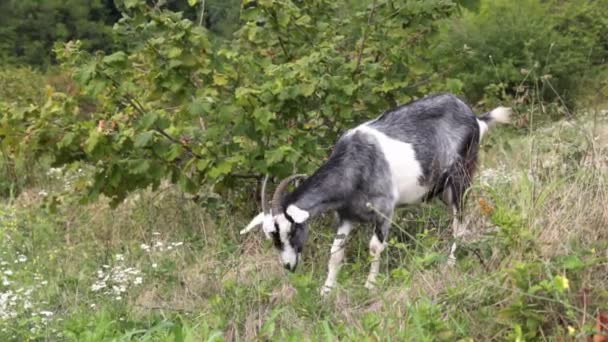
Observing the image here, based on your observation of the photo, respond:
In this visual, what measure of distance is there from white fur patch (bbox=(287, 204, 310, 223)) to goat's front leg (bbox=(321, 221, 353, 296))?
13.7 inches

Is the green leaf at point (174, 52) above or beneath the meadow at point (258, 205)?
above

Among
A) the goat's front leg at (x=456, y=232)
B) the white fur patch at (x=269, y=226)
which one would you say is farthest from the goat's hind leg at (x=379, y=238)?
the white fur patch at (x=269, y=226)

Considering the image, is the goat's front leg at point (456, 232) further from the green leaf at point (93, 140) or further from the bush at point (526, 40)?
the bush at point (526, 40)

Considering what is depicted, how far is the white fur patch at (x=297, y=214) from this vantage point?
213 inches

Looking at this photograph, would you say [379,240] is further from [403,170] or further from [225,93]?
[225,93]

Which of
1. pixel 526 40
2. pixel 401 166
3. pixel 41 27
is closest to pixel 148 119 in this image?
pixel 401 166

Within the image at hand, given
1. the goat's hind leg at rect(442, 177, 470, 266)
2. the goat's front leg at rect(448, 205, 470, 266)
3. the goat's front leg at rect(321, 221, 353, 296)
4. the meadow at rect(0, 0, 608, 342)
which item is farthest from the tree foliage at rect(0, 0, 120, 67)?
the goat's front leg at rect(448, 205, 470, 266)

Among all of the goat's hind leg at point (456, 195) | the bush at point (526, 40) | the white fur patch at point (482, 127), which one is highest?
the white fur patch at point (482, 127)

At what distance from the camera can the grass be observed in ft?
13.2

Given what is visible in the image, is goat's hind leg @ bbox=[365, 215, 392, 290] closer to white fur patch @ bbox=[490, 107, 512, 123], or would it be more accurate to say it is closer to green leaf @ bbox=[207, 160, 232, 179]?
green leaf @ bbox=[207, 160, 232, 179]

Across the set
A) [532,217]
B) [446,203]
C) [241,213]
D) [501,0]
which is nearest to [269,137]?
[241,213]

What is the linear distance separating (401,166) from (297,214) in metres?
0.95

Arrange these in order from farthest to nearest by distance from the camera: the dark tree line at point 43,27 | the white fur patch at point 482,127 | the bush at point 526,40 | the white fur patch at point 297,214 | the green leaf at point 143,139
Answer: the dark tree line at point 43,27, the bush at point 526,40, the white fur patch at point 482,127, the green leaf at point 143,139, the white fur patch at point 297,214

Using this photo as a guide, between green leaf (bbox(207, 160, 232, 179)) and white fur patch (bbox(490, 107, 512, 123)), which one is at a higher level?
white fur patch (bbox(490, 107, 512, 123))
